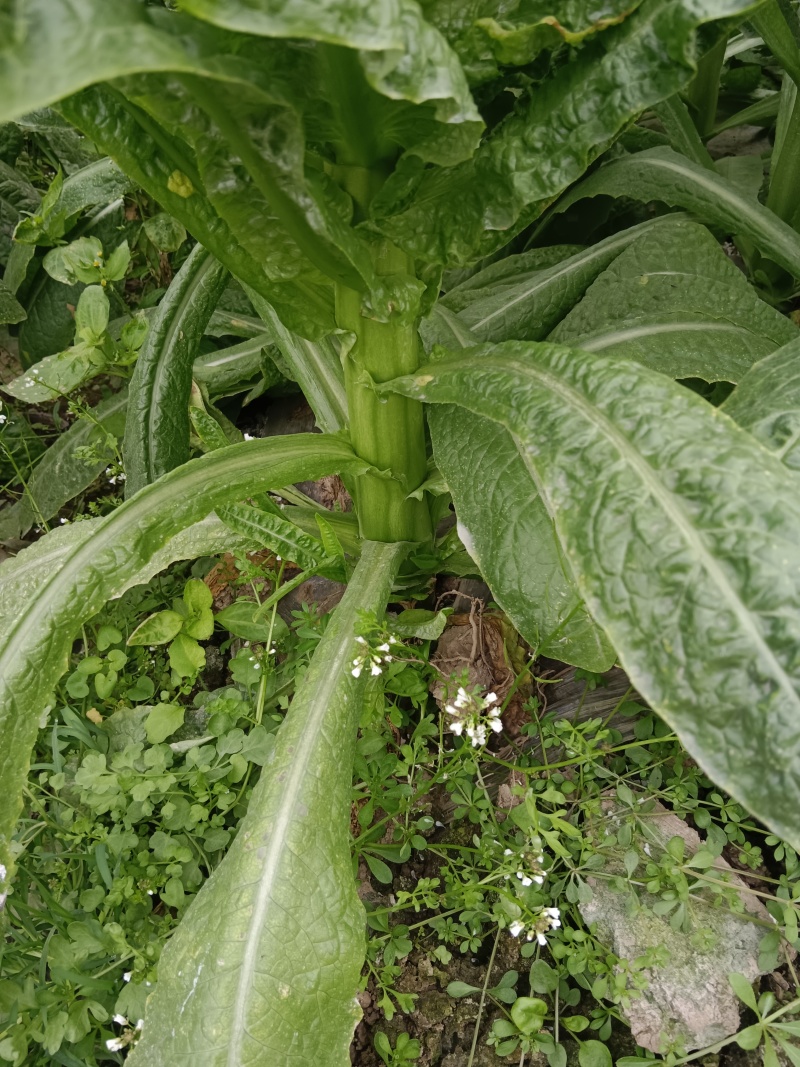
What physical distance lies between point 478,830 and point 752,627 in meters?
0.84

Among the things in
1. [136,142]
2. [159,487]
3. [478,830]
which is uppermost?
[136,142]

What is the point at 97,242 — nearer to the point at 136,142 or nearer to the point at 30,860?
the point at 136,142

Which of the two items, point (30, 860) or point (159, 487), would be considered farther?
point (30, 860)

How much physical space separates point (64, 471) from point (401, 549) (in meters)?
1.00

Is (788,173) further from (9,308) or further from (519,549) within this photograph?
(9,308)

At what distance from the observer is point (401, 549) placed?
144 centimetres

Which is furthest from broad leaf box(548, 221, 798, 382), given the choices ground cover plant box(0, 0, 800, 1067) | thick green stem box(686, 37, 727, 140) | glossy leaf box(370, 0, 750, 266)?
thick green stem box(686, 37, 727, 140)

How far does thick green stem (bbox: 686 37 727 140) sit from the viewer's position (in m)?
1.85

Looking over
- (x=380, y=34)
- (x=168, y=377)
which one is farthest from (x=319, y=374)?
(x=380, y=34)

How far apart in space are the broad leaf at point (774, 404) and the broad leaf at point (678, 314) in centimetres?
26

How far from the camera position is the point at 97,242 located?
6.13 ft

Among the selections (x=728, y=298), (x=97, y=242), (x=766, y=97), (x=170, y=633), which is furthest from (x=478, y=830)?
(x=766, y=97)

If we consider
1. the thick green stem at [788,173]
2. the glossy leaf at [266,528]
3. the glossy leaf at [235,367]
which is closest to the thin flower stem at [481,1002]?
the glossy leaf at [266,528]

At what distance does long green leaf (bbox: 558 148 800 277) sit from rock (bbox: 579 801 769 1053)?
1086mm
